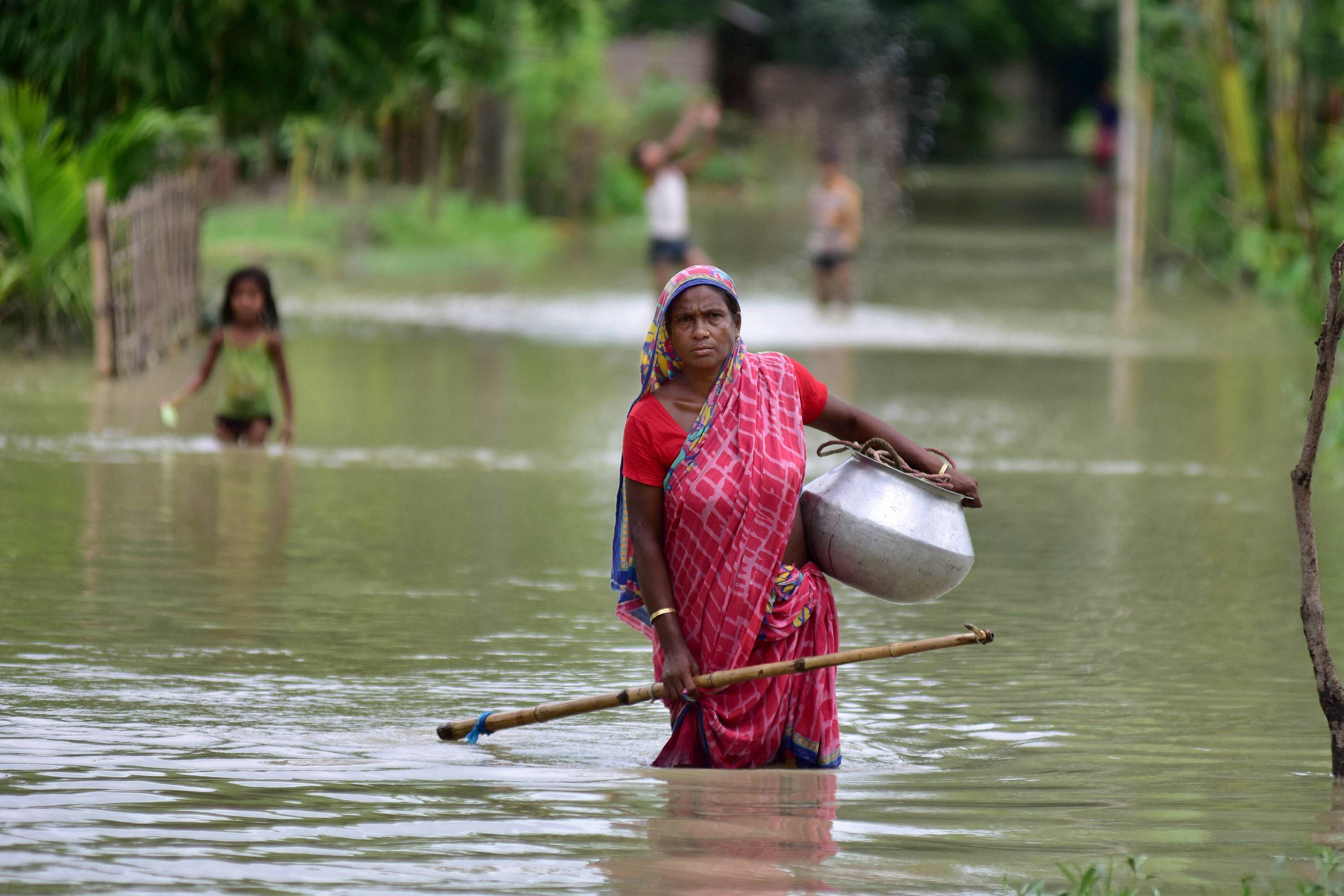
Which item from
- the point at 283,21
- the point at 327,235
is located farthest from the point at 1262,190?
the point at 327,235

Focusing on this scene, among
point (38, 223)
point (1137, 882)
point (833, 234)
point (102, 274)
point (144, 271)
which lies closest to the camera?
point (1137, 882)

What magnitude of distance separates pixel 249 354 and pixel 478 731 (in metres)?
4.91

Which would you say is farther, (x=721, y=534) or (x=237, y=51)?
(x=237, y=51)

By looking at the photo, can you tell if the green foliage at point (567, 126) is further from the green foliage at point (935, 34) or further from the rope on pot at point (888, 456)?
the rope on pot at point (888, 456)

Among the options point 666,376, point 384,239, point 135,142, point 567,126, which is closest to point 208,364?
point 135,142

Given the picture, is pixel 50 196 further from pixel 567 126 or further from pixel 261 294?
pixel 567 126

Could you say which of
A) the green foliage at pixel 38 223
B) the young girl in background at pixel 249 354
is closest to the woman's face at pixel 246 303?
the young girl in background at pixel 249 354

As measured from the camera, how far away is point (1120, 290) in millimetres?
20328

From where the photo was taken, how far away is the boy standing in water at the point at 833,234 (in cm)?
1809

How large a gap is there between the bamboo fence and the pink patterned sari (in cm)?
855

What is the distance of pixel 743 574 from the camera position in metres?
4.66

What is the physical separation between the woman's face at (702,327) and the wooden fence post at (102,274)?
28.4 feet

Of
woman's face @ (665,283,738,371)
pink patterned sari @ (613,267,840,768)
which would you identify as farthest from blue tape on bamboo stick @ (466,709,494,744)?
woman's face @ (665,283,738,371)

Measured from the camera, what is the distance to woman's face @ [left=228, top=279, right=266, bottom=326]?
9.45m
